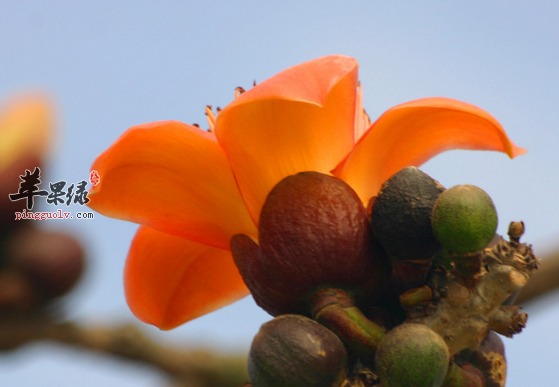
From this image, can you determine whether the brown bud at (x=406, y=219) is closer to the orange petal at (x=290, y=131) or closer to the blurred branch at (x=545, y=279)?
the orange petal at (x=290, y=131)

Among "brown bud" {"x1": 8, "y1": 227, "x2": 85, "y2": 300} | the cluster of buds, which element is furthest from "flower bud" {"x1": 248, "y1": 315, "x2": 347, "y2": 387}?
"brown bud" {"x1": 8, "y1": 227, "x2": 85, "y2": 300}

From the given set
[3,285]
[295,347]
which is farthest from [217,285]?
[3,285]

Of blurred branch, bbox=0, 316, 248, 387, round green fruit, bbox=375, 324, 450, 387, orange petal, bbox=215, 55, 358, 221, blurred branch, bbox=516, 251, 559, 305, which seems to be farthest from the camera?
blurred branch, bbox=516, 251, 559, 305

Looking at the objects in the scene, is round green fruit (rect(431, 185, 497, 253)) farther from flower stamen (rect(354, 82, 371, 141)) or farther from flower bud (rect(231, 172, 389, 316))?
flower stamen (rect(354, 82, 371, 141))

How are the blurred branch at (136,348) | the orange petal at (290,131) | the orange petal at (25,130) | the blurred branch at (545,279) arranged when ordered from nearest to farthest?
1. the orange petal at (25,130)
2. the blurred branch at (136,348)
3. the orange petal at (290,131)
4. the blurred branch at (545,279)

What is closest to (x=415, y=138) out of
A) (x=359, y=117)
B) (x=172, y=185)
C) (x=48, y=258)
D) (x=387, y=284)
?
(x=359, y=117)

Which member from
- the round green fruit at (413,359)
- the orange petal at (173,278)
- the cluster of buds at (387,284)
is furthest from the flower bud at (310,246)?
the orange petal at (173,278)

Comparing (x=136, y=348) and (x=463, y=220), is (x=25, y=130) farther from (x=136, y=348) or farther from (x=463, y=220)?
(x=463, y=220)
